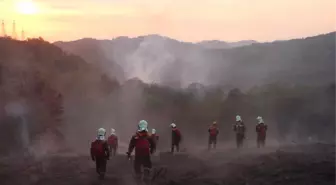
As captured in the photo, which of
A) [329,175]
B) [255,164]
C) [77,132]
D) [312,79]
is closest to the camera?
[329,175]

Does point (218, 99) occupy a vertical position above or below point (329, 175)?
above

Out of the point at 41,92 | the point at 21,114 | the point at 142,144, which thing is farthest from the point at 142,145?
the point at 41,92

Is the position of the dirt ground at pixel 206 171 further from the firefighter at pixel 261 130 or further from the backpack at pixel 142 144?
the firefighter at pixel 261 130

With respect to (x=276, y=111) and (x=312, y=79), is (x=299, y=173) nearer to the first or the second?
(x=276, y=111)

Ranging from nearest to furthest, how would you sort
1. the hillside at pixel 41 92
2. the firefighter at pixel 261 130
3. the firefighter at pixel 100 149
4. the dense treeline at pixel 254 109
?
the firefighter at pixel 100 149 < the firefighter at pixel 261 130 < the hillside at pixel 41 92 < the dense treeline at pixel 254 109

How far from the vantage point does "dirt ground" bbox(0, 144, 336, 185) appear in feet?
67.6

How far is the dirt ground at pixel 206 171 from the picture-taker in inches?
811

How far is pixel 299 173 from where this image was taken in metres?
21.6

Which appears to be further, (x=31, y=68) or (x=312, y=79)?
(x=312, y=79)

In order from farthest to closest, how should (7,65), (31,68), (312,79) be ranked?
(312,79) < (31,68) < (7,65)

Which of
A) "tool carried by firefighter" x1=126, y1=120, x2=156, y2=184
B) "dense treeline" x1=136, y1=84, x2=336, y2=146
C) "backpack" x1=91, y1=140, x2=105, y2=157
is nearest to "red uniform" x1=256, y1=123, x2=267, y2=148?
"backpack" x1=91, y1=140, x2=105, y2=157

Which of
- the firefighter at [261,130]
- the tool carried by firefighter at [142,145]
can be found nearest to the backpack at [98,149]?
the tool carried by firefighter at [142,145]

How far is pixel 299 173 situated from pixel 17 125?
110 feet

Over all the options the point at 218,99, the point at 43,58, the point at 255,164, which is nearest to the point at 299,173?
the point at 255,164
